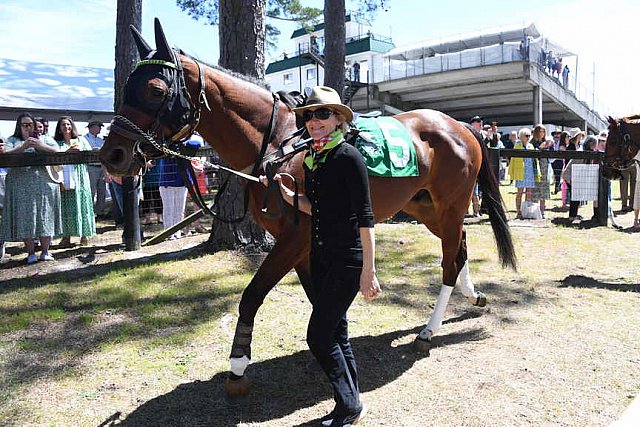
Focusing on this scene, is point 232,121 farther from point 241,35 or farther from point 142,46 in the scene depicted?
point 241,35

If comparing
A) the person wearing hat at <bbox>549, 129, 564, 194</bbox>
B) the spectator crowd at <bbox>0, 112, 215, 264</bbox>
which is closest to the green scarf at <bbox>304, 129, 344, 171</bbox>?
the spectator crowd at <bbox>0, 112, 215, 264</bbox>

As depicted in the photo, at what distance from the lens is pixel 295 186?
333 centimetres

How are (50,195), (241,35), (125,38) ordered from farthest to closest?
(125,38) → (50,195) → (241,35)

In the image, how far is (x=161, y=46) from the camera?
328 cm

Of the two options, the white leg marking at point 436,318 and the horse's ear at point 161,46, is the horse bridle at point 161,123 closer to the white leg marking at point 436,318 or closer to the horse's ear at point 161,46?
the horse's ear at point 161,46

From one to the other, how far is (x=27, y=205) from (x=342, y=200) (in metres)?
5.44

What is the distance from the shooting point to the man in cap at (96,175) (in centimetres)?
1064

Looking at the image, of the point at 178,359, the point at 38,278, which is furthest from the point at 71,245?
the point at 178,359

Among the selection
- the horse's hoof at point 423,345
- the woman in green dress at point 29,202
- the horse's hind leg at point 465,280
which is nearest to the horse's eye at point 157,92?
the horse's hoof at point 423,345

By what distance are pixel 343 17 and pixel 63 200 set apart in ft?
23.5

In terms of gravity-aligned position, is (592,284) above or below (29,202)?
below

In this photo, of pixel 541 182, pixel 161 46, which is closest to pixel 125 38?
pixel 161 46

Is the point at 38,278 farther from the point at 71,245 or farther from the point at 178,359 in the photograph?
the point at 178,359

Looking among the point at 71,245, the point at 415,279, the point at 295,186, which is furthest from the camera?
the point at 71,245
